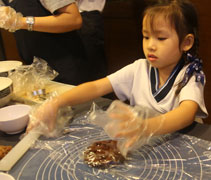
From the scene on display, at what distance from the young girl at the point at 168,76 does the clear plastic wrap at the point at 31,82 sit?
18 centimetres

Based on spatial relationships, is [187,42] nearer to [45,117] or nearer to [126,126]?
[126,126]

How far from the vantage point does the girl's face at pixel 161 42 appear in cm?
88

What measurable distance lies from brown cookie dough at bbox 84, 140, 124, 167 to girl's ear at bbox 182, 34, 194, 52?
0.40 meters

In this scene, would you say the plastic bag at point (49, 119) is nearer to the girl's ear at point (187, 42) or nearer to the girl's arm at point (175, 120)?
the girl's arm at point (175, 120)

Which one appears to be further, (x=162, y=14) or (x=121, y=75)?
(x=121, y=75)

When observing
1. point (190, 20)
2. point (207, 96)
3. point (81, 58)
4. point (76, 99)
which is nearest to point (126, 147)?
point (76, 99)

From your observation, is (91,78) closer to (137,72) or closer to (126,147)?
(137,72)

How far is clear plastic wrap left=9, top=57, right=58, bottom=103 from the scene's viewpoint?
112cm

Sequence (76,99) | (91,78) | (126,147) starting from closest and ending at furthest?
(126,147) → (76,99) → (91,78)

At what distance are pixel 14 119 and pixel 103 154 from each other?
32 centimetres

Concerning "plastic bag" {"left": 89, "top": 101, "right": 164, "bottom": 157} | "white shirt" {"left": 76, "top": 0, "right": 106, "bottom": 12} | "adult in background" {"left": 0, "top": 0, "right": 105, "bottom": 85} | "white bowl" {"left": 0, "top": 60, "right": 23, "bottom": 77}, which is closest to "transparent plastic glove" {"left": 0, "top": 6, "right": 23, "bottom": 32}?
"adult in background" {"left": 0, "top": 0, "right": 105, "bottom": 85}

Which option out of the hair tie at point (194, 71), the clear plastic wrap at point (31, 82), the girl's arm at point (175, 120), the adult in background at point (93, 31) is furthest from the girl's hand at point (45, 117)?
the adult in background at point (93, 31)

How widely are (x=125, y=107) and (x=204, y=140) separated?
0.85 ft

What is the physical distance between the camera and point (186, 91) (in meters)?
0.88
